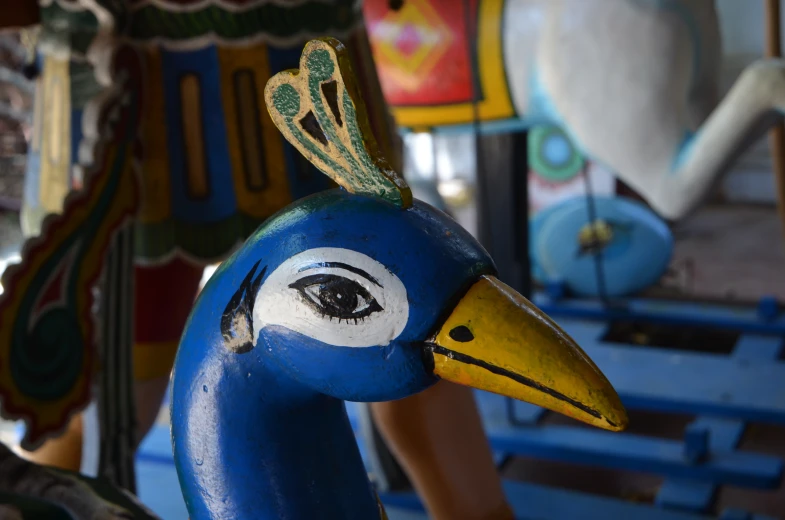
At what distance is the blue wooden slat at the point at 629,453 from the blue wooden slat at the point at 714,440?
0.07 ft

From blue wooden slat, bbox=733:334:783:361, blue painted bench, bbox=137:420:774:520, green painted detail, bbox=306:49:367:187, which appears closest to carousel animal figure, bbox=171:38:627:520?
green painted detail, bbox=306:49:367:187

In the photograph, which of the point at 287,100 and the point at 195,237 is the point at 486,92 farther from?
the point at 287,100

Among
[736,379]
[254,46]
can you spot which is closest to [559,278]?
[736,379]

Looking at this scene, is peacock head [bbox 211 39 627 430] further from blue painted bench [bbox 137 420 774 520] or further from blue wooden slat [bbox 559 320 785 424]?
blue wooden slat [bbox 559 320 785 424]

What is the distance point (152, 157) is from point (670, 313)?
157 cm

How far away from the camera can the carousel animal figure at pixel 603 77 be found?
→ 53.5 inches

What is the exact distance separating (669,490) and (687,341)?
2.53 feet

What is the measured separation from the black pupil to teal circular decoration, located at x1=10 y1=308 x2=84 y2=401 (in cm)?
34

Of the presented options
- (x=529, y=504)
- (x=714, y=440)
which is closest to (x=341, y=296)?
(x=529, y=504)

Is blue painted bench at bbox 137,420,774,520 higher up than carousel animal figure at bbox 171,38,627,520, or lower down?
lower down

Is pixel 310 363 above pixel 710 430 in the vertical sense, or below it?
above

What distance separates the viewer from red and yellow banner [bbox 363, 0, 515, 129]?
1545 mm

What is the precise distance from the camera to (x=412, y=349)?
47 centimetres

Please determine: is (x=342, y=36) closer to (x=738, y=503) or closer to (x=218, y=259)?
(x=218, y=259)
